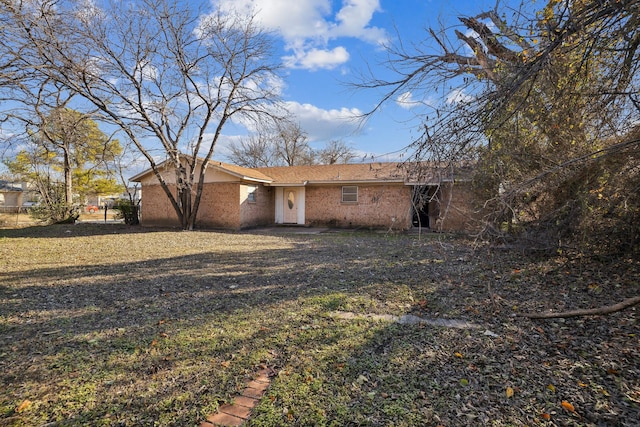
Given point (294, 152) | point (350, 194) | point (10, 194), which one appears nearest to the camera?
point (350, 194)

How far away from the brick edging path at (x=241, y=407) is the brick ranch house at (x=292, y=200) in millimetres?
12115

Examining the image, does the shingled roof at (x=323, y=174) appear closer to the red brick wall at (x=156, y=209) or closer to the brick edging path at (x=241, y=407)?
the red brick wall at (x=156, y=209)

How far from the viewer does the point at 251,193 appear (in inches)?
619

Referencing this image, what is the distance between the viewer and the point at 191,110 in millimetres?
14000

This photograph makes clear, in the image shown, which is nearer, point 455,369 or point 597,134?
point 455,369

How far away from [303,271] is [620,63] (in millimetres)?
5325

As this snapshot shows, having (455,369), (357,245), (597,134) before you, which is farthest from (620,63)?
(357,245)

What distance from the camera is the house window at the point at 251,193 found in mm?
Answer: 15516

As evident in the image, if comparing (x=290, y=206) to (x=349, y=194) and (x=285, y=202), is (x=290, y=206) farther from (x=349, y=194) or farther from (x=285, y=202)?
(x=349, y=194)

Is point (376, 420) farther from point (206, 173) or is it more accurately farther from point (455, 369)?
point (206, 173)

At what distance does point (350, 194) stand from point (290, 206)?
335 cm

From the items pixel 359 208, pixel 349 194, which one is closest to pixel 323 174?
pixel 349 194

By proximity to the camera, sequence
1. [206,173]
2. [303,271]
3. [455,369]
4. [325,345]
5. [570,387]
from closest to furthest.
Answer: [570,387]
[455,369]
[325,345]
[303,271]
[206,173]

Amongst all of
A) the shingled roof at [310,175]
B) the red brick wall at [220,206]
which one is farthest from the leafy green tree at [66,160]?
the red brick wall at [220,206]
